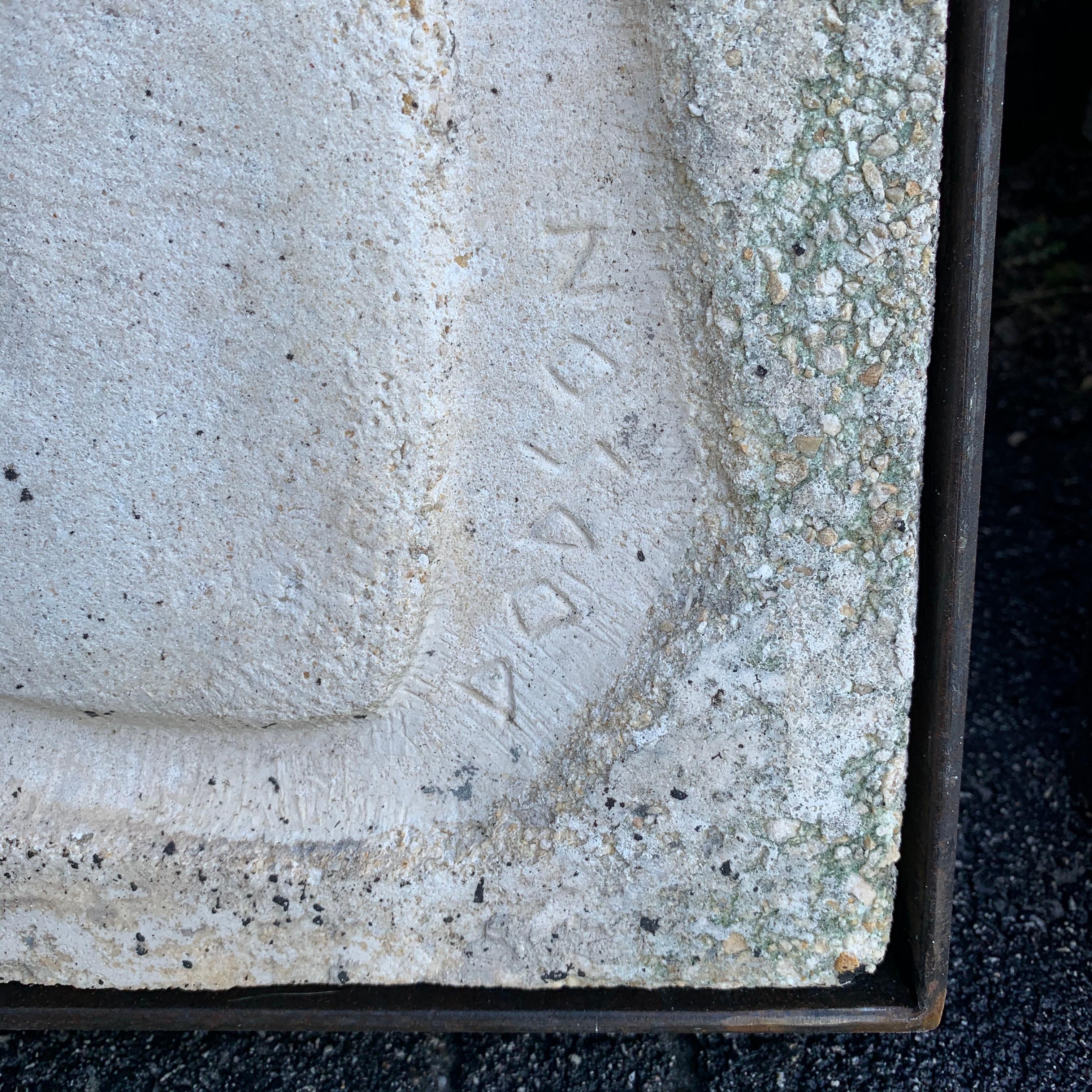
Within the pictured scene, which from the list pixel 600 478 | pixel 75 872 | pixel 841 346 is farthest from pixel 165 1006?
pixel 841 346

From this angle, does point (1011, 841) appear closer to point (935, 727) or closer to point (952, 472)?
point (935, 727)

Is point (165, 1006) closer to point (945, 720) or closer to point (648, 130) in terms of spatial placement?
point (945, 720)

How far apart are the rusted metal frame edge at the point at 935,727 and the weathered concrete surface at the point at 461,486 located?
0.9 inches

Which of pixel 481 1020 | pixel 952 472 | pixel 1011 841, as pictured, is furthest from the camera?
pixel 1011 841

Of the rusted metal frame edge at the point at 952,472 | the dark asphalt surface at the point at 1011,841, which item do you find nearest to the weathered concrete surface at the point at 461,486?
the rusted metal frame edge at the point at 952,472

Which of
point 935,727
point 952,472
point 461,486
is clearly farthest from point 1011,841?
point 461,486

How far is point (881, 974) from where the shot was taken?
3.00 feet

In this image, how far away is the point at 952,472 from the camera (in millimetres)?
800

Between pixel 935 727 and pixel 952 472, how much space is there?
23 cm

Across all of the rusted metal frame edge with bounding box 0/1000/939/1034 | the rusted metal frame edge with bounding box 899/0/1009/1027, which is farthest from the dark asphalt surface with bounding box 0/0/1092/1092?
the rusted metal frame edge with bounding box 899/0/1009/1027

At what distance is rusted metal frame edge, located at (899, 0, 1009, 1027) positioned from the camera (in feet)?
2.45

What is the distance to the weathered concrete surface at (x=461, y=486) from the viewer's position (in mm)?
788

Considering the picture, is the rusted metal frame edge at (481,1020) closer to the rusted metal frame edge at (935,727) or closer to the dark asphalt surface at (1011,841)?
the rusted metal frame edge at (935,727)

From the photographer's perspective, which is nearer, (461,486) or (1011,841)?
(461,486)
